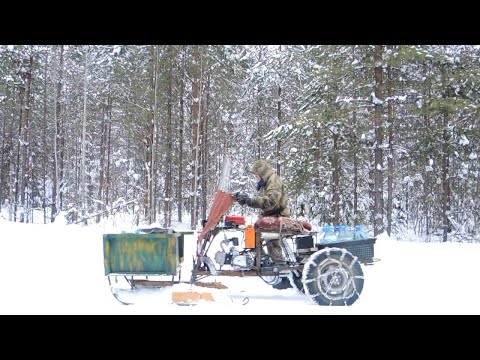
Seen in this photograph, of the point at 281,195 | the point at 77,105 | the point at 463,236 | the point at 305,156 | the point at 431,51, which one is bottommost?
the point at 463,236

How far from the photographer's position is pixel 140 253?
6070 millimetres

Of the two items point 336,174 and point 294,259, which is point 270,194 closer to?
point 294,259

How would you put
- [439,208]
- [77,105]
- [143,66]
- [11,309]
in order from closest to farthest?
[11,309], [143,66], [439,208], [77,105]

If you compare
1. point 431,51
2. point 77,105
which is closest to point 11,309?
point 431,51

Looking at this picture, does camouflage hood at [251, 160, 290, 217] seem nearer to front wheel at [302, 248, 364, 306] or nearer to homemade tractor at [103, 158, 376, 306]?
homemade tractor at [103, 158, 376, 306]

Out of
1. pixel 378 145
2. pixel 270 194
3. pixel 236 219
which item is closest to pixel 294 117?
pixel 378 145

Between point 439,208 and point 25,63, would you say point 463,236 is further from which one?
point 25,63

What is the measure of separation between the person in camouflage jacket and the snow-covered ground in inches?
30.1

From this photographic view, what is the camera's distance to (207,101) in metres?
26.0

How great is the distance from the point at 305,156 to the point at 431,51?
254 inches

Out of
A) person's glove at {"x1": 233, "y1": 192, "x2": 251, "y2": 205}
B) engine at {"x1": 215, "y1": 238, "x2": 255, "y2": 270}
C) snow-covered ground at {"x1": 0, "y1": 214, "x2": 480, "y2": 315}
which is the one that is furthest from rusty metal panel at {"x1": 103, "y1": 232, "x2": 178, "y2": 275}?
person's glove at {"x1": 233, "y1": 192, "x2": 251, "y2": 205}

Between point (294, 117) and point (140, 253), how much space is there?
12564mm

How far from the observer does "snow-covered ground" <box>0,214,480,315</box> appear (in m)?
5.89

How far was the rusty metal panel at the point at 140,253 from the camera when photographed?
604 centimetres
